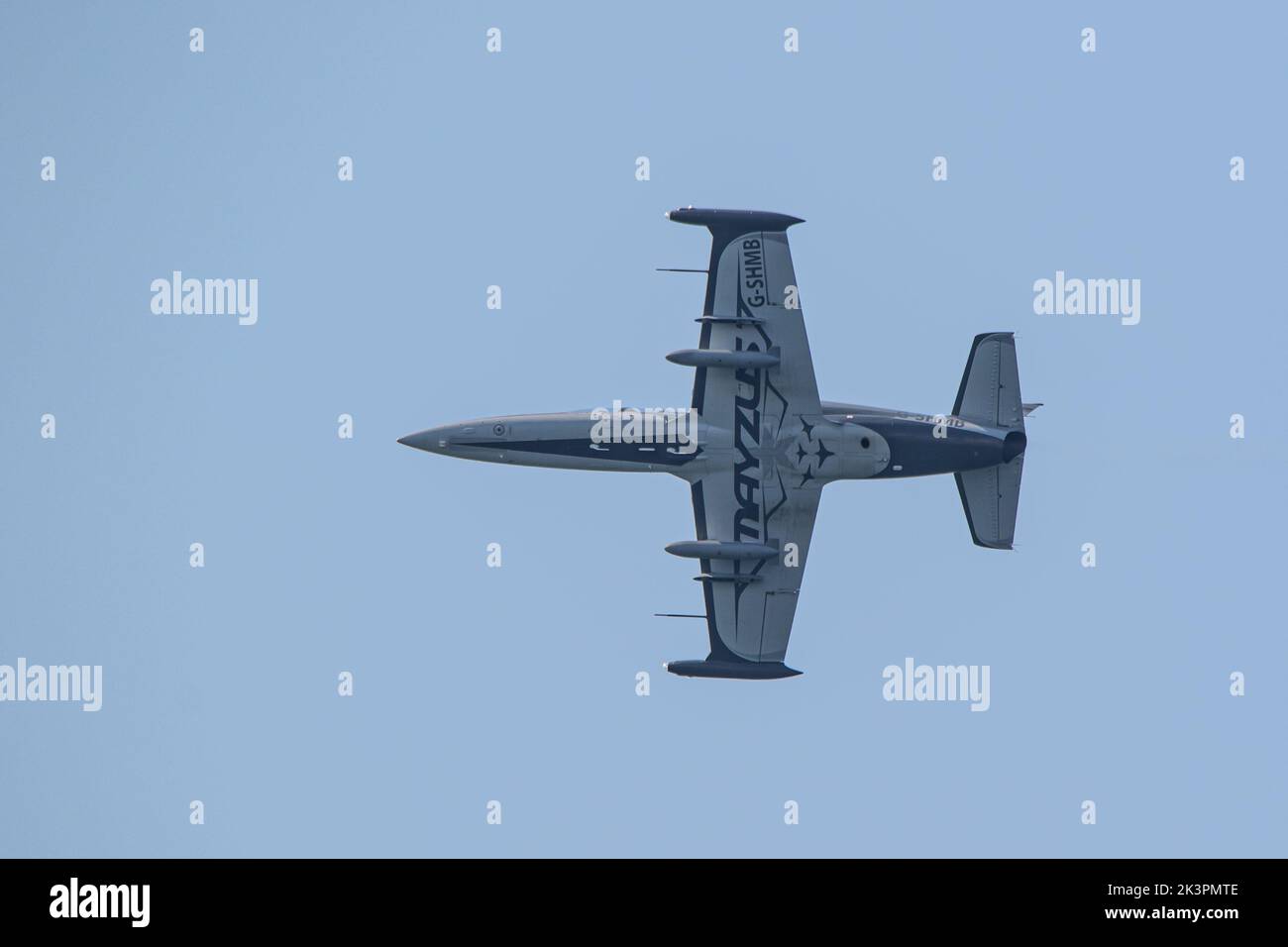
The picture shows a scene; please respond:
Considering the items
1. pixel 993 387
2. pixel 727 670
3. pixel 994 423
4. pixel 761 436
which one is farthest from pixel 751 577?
pixel 993 387

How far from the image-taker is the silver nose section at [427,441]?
58.0 m

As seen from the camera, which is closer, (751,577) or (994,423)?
(994,423)

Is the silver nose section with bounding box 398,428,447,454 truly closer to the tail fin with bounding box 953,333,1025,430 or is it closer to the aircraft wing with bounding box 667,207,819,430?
the aircraft wing with bounding box 667,207,819,430

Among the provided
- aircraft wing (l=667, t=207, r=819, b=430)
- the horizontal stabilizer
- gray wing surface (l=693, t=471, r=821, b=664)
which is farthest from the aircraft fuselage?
the horizontal stabilizer

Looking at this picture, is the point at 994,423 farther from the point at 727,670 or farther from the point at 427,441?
the point at 427,441

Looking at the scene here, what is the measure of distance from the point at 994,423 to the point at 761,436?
680 centimetres

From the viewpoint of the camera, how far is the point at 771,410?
57.7 meters

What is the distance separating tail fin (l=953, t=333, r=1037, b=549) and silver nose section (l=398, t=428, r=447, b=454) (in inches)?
593

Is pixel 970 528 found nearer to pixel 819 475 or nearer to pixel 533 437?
pixel 819 475

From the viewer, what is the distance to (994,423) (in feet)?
190

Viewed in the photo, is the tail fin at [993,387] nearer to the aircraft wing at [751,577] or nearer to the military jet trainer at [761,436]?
the military jet trainer at [761,436]

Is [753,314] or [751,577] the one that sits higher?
[753,314]
